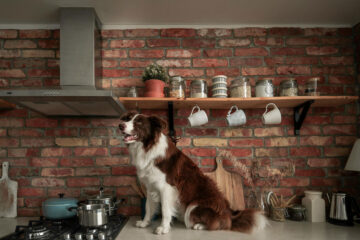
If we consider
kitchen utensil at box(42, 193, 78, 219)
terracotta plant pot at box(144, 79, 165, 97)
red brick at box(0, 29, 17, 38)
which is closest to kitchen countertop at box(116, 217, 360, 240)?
kitchen utensil at box(42, 193, 78, 219)

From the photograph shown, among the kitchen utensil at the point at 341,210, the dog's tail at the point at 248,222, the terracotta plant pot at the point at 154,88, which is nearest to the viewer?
the dog's tail at the point at 248,222

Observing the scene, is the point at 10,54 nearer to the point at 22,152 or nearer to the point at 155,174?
the point at 22,152

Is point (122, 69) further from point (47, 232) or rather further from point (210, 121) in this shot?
point (47, 232)

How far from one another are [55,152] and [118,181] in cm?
60

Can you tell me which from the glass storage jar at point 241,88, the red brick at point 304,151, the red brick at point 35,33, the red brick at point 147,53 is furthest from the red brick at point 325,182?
the red brick at point 35,33

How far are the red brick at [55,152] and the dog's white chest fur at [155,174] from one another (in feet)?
2.49

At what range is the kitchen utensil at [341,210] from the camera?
164cm

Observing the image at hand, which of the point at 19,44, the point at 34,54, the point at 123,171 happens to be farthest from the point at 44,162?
the point at 19,44

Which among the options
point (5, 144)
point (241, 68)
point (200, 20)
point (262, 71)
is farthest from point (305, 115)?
point (5, 144)

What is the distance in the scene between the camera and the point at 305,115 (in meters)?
1.89

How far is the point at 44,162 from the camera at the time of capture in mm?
1953

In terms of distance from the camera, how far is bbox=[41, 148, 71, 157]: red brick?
6.43 feet

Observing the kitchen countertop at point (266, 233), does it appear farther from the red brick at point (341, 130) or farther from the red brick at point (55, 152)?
the red brick at point (341, 130)

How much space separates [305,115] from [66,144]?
80.5 inches
